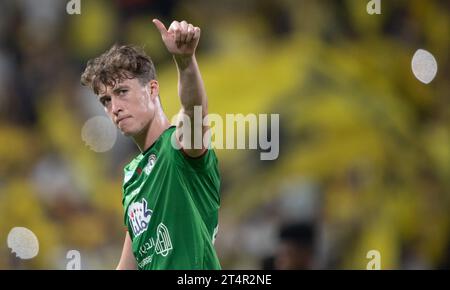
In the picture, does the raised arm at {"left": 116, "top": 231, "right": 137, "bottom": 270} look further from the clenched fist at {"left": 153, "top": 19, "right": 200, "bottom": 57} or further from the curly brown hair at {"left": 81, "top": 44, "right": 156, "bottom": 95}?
the clenched fist at {"left": 153, "top": 19, "right": 200, "bottom": 57}

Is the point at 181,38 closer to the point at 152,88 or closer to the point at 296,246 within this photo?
the point at 152,88

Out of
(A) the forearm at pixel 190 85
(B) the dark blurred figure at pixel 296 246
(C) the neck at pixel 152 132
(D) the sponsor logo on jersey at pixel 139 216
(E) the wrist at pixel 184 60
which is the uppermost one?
(E) the wrist at pixel 184 60

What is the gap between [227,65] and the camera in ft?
13.3

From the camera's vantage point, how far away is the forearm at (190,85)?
210cm

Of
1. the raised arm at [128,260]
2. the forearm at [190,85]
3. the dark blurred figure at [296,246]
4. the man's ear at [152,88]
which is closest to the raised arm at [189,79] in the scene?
the forearm at [190,85]

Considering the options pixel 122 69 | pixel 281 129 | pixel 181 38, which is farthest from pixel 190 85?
pixel 281 129

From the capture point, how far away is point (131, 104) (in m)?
2.38

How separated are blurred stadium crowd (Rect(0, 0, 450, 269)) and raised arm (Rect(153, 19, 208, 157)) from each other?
5.71 feet

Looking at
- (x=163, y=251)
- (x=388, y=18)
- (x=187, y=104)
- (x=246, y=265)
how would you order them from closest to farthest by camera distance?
(x=187, y=104), (x=163, y=251), (x=246, y=265), (x=388, y=18)

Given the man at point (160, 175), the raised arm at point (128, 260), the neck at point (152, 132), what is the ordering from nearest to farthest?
the man at point (160, 175) < the neck at point (152, 132) < the raised arm at point (128, 260)

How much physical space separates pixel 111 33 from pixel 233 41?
642 mm

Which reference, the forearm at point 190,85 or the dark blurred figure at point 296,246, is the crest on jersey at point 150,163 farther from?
the dark blurred figure at point 296,246

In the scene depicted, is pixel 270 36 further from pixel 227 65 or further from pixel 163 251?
pixel 163 251

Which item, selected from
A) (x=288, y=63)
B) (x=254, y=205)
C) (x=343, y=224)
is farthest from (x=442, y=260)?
(x=288, y=63)
